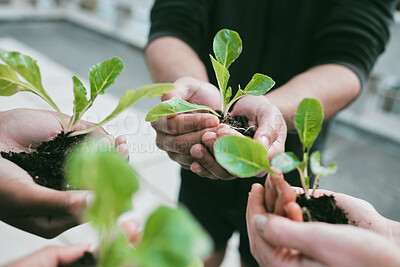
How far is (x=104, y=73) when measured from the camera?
443mm

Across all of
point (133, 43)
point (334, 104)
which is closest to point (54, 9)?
point (133, 43)

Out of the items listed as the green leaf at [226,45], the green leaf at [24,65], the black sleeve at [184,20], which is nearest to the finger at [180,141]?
the green leaf at [226,45]

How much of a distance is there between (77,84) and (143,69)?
1.08m

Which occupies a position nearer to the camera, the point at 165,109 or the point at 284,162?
the point at 284,162

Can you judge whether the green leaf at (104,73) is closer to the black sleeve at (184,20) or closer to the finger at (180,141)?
the finger at (180,141)

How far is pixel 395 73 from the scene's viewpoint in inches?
58.8

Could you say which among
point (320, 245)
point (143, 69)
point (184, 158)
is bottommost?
point (143, 69)

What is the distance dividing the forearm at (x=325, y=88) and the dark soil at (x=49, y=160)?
374 millimetres

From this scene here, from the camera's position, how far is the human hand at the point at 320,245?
29cm

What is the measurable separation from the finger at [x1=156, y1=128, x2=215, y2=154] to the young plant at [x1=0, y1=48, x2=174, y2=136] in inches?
5.3

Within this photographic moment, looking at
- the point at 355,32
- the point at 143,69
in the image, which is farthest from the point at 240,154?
the point at 143,69

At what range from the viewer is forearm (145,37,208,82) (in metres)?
0.71

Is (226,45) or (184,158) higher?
(226,45)

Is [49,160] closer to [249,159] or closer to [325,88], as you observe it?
[249,159]
